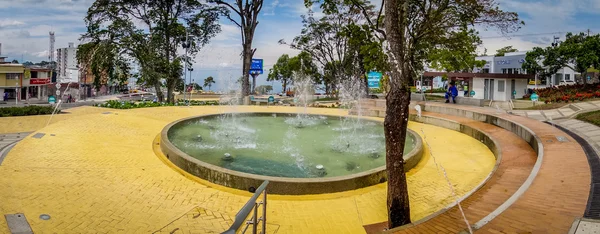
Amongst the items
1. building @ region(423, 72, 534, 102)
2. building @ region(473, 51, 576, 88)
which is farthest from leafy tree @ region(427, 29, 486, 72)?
building @ region(473, 51, 576, 88)

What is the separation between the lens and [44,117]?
18.5m

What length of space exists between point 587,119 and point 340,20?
79.5 feet

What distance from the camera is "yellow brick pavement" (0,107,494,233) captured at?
18.6ft

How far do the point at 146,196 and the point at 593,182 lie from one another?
803 cm

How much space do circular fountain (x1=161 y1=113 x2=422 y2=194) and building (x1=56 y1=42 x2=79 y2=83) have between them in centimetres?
5527

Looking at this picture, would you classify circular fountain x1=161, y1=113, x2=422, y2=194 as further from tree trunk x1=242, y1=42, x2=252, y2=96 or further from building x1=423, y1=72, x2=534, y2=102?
building x1=423, y1=72, x2=534, y2=102

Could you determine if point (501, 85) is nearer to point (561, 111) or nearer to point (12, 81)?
point (561, 111)

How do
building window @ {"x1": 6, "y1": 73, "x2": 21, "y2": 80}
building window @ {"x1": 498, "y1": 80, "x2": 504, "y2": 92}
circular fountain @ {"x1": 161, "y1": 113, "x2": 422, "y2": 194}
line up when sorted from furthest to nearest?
building window @ {"x1": 6, "y1": 73, "x2": 21, "y2": 80}
building window @ {"x1": 498, "y1": 80, "x2": 504, "y2": 92}
circular fountain @ {"x1": 161, "y1": 113, "x2": 422, "y2": 194}

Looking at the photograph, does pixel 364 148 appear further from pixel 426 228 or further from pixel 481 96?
pixel 481 96

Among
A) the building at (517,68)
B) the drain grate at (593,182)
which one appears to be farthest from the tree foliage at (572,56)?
the drain grate at (593,182)

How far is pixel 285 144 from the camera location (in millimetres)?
11906

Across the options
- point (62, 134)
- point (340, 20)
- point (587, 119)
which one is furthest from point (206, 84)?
point (587, 119)

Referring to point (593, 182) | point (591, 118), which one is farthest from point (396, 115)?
point (591, 118)

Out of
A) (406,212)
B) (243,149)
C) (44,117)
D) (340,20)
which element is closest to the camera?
(406,212)
